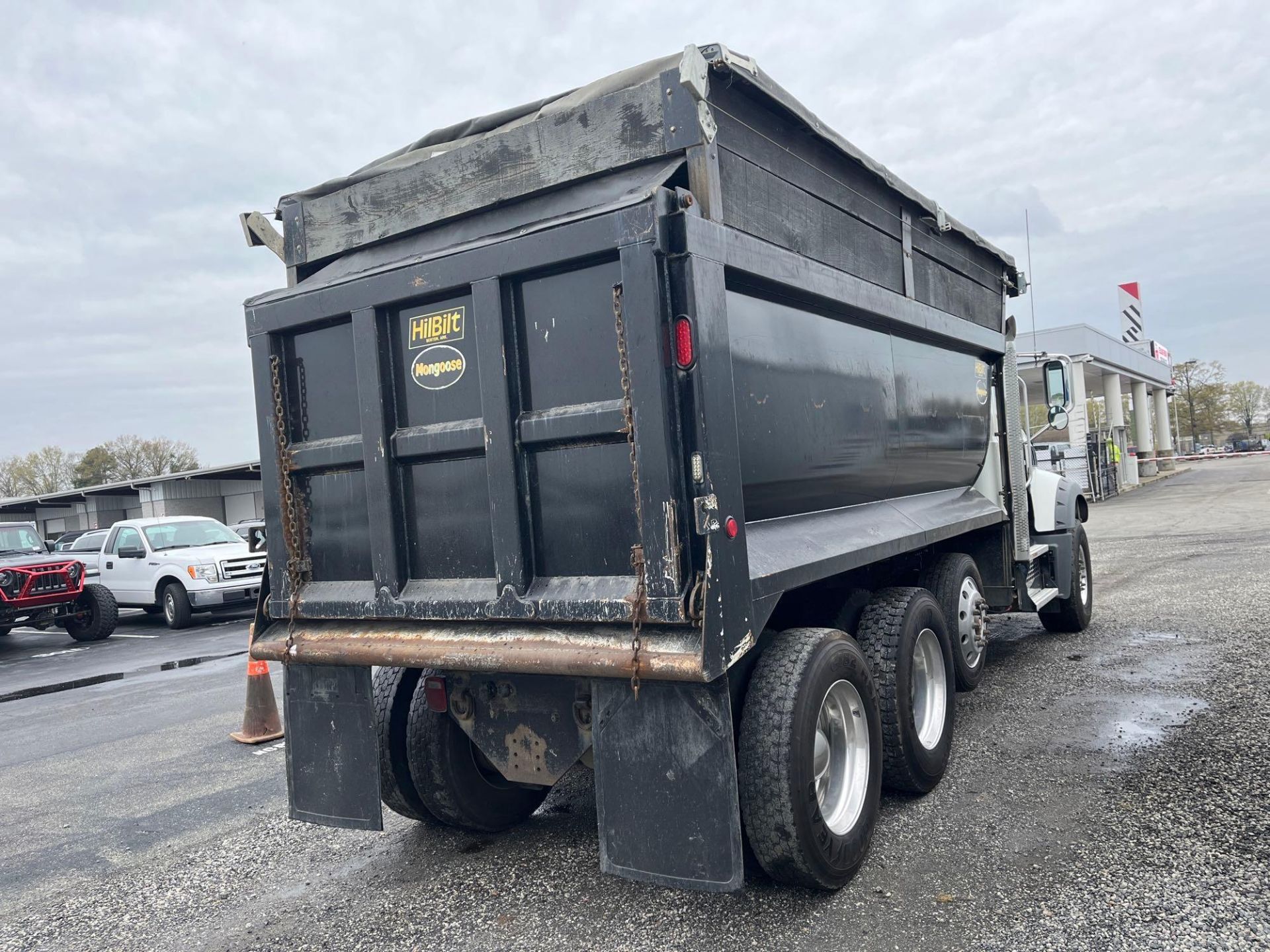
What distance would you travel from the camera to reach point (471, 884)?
381cm

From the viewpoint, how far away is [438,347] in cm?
354

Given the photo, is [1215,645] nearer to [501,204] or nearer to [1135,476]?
[501,204]

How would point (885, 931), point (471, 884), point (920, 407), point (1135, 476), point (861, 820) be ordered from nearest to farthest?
point (885, 931) → point (861, 820) → point (471, 884) → point (920, 407) → point (1135, 476)

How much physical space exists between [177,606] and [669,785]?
45.5ft

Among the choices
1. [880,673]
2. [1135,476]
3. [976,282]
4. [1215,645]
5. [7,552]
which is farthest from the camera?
[1135,476]

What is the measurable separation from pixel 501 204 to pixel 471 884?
2735 millimetres

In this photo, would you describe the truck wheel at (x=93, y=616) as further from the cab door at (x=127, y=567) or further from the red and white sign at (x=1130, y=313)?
the red and white sign at (x=1130, y=313)

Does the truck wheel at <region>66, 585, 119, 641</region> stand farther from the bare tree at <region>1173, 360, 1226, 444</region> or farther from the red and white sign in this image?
the bare tree at <region>1173, 360, 1226, 444</region>

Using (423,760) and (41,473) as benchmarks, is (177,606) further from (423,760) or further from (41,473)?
(41,473)

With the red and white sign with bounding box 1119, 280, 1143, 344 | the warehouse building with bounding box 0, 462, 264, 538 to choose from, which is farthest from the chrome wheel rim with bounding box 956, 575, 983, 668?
the red and white sign with bounding box 1119, 280, 1143, 344

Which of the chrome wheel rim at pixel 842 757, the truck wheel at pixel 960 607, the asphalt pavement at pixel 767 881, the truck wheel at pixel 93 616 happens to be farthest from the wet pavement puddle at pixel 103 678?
the chrome wheel rim at pixel 842 757

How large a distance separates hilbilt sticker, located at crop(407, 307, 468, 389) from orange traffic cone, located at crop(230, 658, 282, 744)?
12.0 ft

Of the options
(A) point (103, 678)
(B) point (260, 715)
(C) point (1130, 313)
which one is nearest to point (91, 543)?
(A) point (103, 678)

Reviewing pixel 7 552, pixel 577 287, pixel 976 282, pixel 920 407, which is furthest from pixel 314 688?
pixel 7 552
